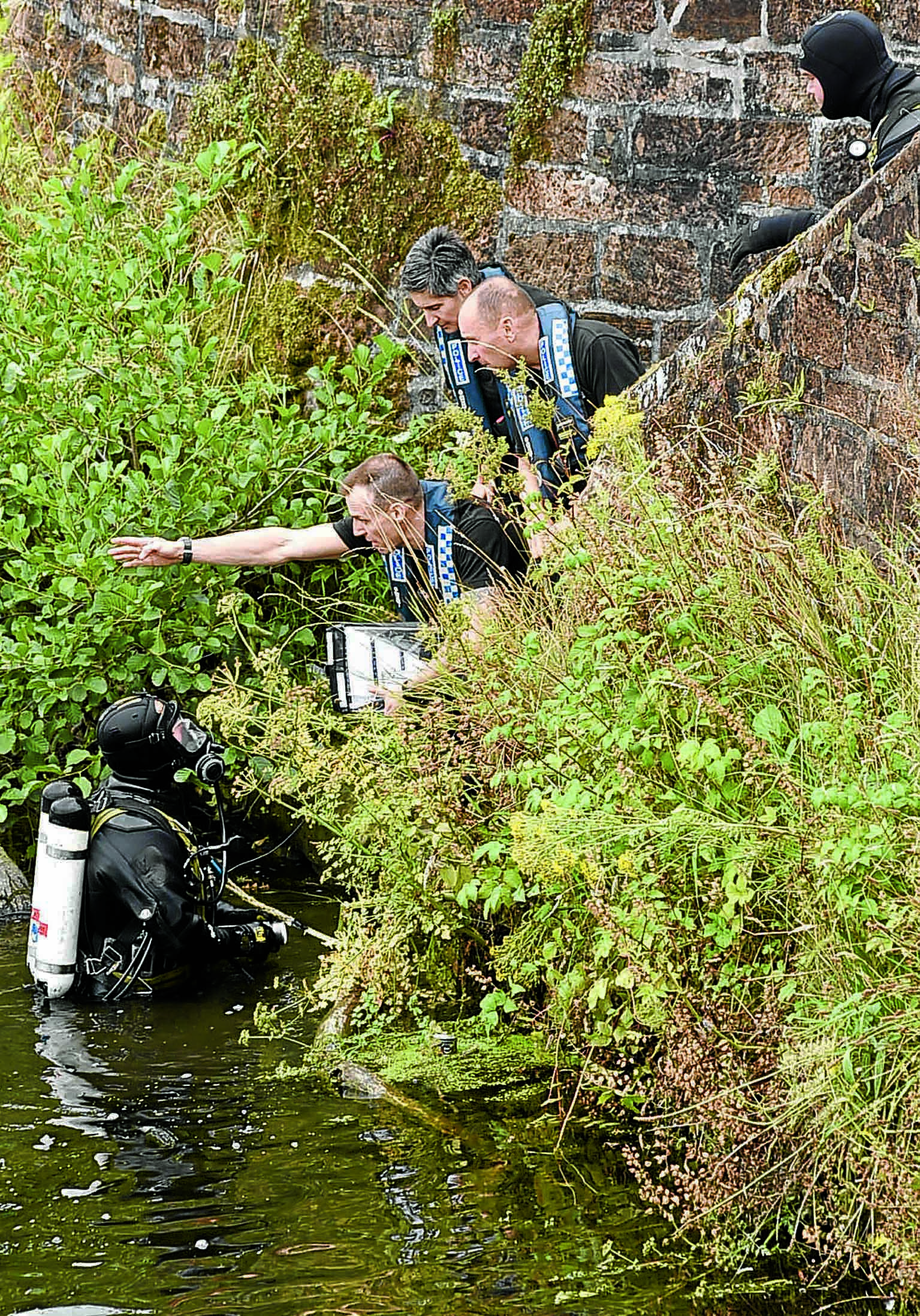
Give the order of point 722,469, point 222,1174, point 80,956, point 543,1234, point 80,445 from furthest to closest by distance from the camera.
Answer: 1. point 80,445
2. point 80,956
3. point 722,469
4. point 222,1174
5. point 543,1234

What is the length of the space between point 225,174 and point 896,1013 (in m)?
5.18

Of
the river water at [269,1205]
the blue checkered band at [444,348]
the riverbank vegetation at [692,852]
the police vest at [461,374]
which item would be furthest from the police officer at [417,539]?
the river water at [269,1205]

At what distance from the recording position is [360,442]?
7.16 m

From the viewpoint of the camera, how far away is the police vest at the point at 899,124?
520 cm

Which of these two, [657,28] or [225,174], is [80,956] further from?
[657,28]

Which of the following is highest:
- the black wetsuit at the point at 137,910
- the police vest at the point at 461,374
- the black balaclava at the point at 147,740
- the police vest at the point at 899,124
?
the police vest at the point at 899,124

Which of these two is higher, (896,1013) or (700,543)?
(700,543)

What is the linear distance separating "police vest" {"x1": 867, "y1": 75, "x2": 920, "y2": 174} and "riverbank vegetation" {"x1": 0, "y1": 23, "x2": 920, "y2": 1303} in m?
1.33

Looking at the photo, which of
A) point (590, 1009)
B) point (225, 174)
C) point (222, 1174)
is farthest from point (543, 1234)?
point (225, 174)

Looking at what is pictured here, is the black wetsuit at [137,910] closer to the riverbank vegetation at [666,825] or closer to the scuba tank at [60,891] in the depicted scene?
the scuba tank at [60,891]

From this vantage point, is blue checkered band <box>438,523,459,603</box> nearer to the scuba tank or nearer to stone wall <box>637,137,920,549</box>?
stone wall <box>637,137,920,549</box>

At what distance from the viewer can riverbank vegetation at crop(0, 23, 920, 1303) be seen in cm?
331

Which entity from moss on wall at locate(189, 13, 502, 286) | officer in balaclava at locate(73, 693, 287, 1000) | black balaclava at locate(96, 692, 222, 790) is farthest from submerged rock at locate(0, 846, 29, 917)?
moss on wall at locate(189, 13, 502, 286)

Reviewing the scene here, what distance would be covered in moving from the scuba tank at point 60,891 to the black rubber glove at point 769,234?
11.0 ft
